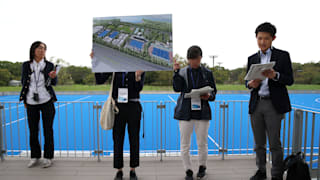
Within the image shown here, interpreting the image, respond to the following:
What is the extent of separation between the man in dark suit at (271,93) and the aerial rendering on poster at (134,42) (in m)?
1.16

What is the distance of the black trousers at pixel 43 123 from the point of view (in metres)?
3.34

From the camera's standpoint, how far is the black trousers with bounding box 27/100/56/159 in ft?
10.9

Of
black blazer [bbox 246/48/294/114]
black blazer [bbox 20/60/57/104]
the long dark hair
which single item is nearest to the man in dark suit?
black blazer [bbox 246/48/294/114]

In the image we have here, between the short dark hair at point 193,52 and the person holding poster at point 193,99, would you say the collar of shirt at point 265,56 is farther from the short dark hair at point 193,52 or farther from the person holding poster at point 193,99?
the short dark hair at point 193,52

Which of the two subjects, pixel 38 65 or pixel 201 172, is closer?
pixel 201 172

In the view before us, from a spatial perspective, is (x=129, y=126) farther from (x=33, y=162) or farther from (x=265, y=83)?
(x=33, y=162)

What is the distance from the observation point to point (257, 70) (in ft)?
Answer: 7.74

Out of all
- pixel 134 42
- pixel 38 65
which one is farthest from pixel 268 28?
pixel 38 65

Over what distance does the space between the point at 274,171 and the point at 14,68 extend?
46.6m

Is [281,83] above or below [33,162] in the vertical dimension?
above

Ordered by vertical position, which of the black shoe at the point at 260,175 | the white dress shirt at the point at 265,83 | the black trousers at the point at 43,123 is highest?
the white dress shirt at the point at 265,83

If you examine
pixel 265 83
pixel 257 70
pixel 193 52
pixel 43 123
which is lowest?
pixel 43 123

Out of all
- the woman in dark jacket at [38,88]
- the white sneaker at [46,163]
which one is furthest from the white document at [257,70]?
the white sneaker at [46,163]

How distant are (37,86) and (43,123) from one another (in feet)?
2.00
